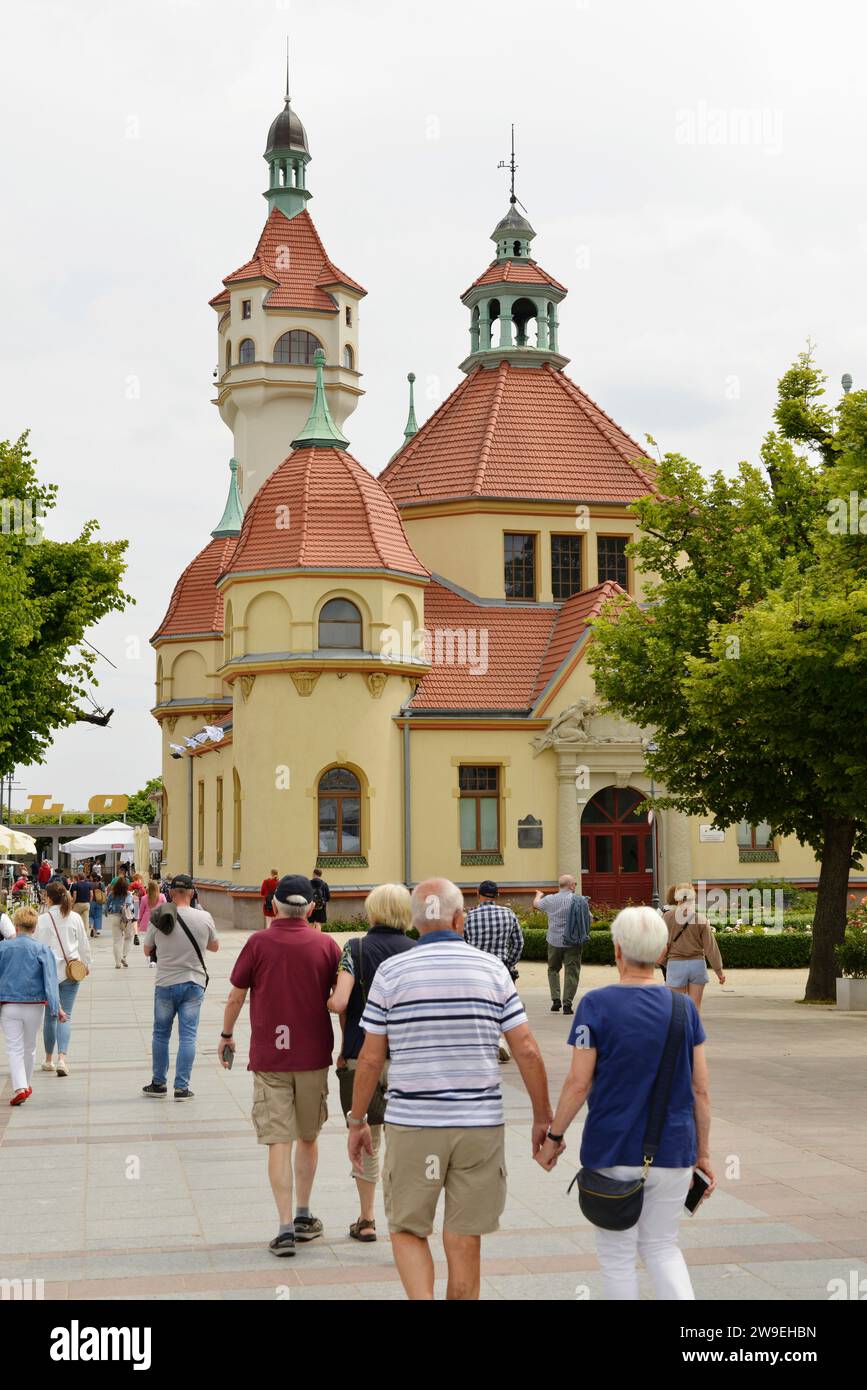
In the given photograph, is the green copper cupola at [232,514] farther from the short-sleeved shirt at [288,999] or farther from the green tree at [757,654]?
the short-sleeved shirt at [288,999]

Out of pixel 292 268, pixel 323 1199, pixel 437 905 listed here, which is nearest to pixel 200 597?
pixel 292 268

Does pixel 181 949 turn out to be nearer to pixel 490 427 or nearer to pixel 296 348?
pixel 490 427

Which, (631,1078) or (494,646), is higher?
(494,646)

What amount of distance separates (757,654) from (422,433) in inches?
1000

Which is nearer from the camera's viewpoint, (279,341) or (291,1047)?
(291,1047)

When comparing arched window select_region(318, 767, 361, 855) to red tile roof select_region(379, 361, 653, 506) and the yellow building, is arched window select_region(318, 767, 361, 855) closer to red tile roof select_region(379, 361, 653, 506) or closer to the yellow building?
the yellow building

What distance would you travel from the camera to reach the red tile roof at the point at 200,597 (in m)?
49.9

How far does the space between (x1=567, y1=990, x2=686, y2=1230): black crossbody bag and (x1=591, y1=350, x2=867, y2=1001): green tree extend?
44.0 ft

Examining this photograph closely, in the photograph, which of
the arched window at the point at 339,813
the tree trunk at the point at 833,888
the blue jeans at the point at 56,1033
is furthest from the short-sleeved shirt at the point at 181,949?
the arched window at the point at 339,813

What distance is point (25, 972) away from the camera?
42.2 ft

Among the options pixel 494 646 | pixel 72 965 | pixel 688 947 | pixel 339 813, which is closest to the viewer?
pixel 72 965

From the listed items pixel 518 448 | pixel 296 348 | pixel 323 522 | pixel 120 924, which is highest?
pixel 296 348

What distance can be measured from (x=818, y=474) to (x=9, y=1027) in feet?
46.5

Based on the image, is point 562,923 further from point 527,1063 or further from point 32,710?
point 32,710
